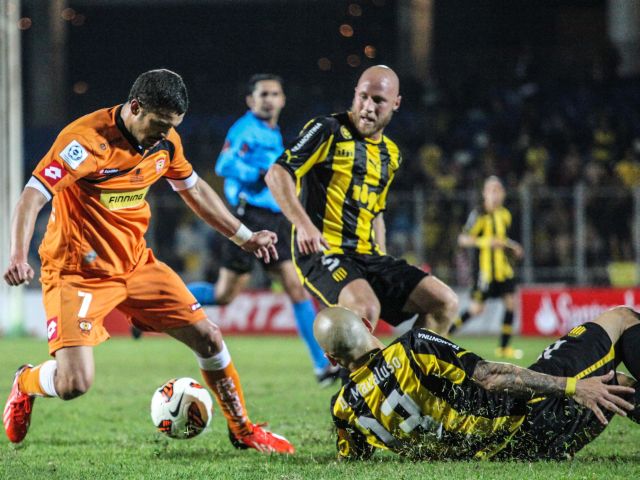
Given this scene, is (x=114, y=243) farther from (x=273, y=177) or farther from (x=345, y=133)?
(x=345, y=133)

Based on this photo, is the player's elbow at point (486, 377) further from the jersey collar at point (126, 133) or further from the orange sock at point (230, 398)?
the jersey collar at point (126, 133)

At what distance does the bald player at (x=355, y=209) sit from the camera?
629 cm

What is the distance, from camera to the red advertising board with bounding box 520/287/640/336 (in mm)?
15867

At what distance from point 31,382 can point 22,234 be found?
1108mm

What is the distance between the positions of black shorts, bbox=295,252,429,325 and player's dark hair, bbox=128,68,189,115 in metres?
1.80

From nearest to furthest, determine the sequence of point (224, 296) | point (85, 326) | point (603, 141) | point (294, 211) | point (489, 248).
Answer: point (85, 326)
point (294, 211)
point (224, 296)
point (489, 248)
point (603, 141)

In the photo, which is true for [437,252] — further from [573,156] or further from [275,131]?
[275,131]

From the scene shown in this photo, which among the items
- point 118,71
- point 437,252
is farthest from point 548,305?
point 118,71

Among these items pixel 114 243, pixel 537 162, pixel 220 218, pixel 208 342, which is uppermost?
pixel 537 162

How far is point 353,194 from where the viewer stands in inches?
264

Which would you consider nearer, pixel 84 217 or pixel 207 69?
pixel 84 217

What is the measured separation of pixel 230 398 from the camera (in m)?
5.70

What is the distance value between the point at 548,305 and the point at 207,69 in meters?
15.2

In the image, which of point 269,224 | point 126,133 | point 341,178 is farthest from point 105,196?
point 269,224
